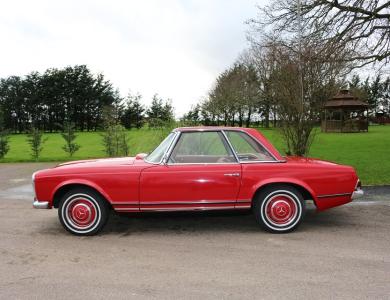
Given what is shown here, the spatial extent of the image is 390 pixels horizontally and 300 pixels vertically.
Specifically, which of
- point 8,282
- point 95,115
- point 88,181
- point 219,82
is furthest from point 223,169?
point 95,115

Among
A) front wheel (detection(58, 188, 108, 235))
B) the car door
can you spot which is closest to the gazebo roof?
the car door

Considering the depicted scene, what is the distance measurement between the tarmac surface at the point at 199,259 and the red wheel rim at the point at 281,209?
24 cm

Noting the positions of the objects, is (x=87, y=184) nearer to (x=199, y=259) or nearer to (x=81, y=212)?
(x=81, y=212)

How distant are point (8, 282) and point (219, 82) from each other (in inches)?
1923

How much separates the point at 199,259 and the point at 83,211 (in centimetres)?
205

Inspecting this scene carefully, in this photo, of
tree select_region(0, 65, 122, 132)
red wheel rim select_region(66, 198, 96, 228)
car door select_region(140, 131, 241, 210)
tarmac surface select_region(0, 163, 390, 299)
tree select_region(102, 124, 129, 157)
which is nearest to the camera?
tarmac surface select_region(0, 163, 390, 299)

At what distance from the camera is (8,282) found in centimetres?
430

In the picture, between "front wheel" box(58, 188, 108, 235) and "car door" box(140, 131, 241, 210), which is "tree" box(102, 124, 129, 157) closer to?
"front wheel" box(58, 188, 108, 235)

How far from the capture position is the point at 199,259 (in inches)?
194

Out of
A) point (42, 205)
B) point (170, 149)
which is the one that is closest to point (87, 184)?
point (42, 205)

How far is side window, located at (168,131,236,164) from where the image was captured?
20.1 ft

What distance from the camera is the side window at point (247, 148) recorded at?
613cm

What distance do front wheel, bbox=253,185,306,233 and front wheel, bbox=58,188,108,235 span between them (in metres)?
2.23

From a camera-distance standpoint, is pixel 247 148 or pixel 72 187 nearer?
pixel 72 187
